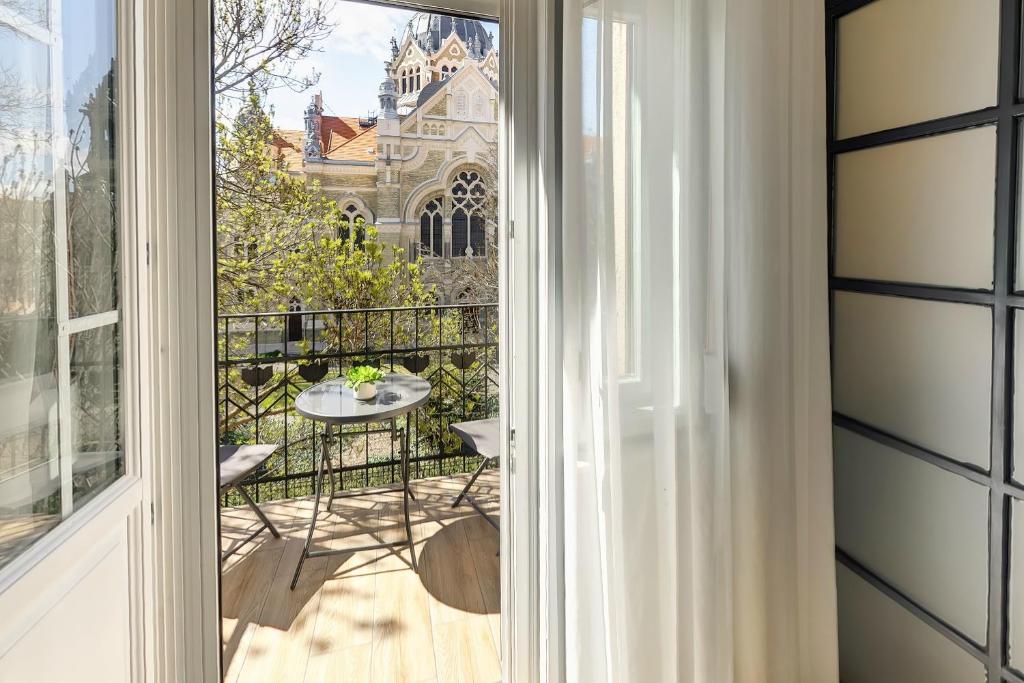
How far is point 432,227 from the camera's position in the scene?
5.75 m

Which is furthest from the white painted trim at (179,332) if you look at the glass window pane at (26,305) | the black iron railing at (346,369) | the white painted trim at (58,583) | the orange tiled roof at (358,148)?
the orange tiled roof at (358,148)

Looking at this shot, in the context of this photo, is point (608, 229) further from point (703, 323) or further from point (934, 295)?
point (934, 295)

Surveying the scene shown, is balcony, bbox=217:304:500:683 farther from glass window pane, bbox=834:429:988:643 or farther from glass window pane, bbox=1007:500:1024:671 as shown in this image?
glass window pane, bbox=1007:500:1024:671

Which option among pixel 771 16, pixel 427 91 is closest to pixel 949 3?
pixel 771 16

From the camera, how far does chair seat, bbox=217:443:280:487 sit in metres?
2.35

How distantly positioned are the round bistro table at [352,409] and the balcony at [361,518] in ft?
0.24

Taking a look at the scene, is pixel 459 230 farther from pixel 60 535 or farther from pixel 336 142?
pixel 60 535

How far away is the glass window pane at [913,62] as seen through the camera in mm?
1032

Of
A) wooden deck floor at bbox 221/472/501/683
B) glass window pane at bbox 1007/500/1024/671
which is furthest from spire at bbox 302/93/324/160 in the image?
glass window pane at bbox 1007/500/1024/671

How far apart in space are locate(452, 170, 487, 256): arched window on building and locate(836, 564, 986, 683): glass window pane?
4.56m

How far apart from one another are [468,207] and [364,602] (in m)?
4.17

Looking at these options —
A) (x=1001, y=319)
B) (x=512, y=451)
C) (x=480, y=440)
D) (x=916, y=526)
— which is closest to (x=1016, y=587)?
(x=916, y=526)

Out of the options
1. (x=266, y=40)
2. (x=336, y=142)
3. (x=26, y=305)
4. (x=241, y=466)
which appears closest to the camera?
(x=26, y=305)

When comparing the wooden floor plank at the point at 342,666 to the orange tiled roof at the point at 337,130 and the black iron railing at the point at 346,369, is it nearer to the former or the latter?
the black iron railing at the point at 346,369
